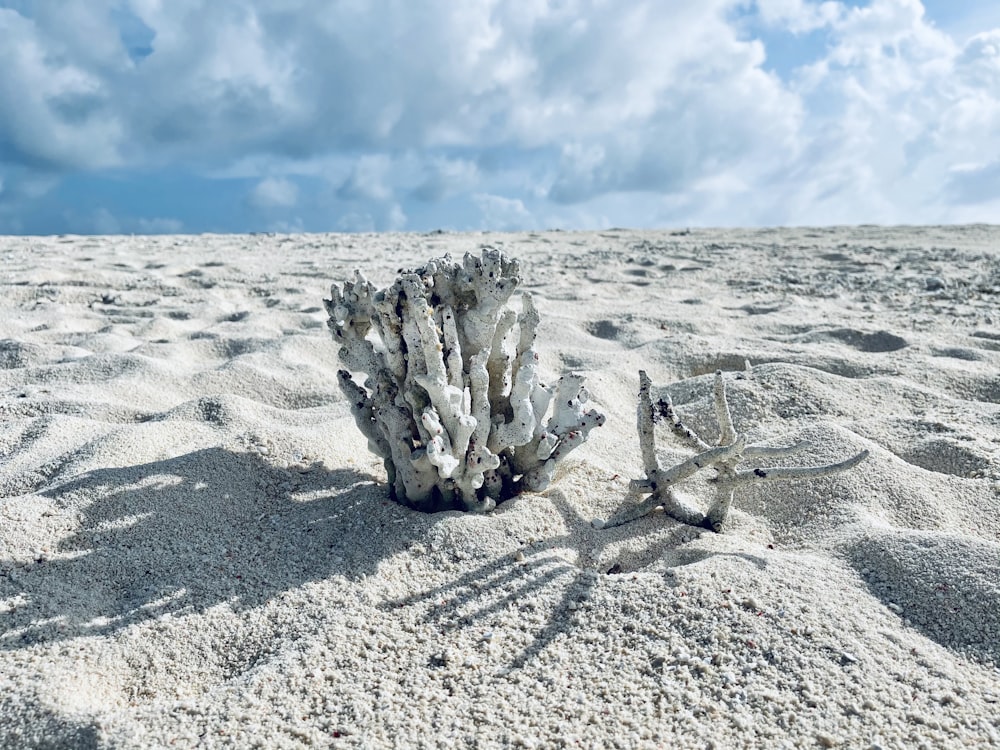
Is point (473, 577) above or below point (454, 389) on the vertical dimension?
below

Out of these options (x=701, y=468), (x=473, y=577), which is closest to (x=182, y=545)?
(x=473, y=577)

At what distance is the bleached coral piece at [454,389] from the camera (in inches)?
106

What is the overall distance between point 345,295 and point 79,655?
5.09 ft

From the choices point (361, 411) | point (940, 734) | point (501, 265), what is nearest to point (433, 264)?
point (501, 265)

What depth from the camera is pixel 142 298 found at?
700cm

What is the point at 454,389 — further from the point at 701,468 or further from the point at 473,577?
the point at 701,468

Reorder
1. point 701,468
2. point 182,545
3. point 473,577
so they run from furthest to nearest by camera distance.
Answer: point 701,468 → point 182,545 → point 473,577

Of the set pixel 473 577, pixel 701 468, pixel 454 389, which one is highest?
pixel 454 389

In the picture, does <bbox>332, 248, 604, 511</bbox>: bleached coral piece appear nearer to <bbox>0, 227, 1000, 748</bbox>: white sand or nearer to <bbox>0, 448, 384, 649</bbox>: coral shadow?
<bbox>0, 227, 1000, 748</bbox>: white sand

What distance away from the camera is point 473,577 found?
2496mm

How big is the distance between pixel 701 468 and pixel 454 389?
Answer: 1.01 metres

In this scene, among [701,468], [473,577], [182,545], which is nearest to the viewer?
[473,577]

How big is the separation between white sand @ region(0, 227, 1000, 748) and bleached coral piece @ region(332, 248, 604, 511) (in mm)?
184

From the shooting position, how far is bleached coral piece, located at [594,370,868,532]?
9.48 ft
